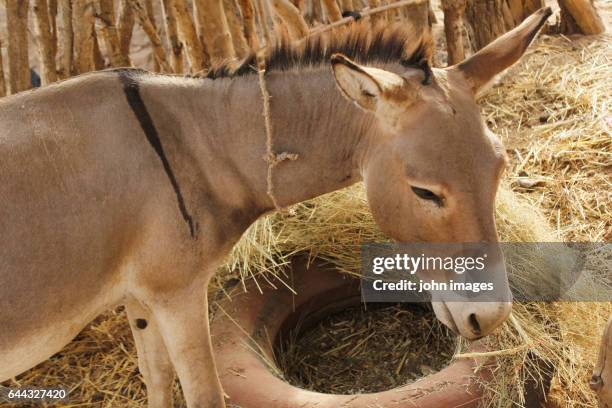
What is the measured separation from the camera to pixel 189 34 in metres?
3.78

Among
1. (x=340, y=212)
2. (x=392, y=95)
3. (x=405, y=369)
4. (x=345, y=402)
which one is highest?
Answer: (x=392, y=95)

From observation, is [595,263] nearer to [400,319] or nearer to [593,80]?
[400,319]

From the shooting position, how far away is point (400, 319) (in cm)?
338

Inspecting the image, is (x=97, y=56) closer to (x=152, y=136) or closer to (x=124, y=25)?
(x=124, y=25)

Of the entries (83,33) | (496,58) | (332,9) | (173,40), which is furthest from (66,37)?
(496,58)

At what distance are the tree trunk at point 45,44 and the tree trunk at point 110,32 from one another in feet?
1.10

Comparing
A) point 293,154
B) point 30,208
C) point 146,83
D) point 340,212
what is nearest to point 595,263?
point 340,212

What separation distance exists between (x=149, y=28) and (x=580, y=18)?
12.2 ft

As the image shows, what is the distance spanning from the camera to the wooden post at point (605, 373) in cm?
234

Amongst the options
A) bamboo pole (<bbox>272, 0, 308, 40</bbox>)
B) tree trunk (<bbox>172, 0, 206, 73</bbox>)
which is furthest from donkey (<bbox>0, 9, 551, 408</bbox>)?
tree trunk (<bbox>172, 0, 206, 73</bbox>)

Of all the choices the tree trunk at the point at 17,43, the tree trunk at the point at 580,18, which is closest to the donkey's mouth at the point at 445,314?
the tree trunk at the point at 17,43

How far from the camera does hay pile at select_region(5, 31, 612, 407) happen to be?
2822mm

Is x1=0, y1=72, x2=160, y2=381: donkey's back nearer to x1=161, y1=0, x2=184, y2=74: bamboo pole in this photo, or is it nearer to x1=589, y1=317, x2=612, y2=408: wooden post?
x1=589, y1=317, x2=612, y2=408: wooden post

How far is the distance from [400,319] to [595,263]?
1127mm
